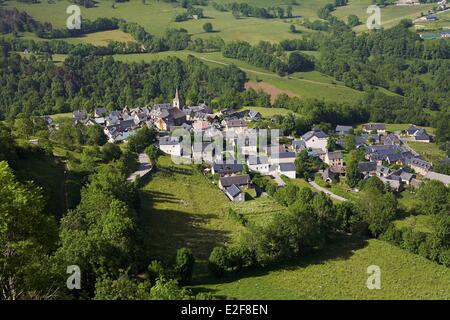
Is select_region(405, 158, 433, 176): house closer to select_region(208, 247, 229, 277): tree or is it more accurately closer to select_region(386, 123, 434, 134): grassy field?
select_region(386, 123, 434, 134): grassy field

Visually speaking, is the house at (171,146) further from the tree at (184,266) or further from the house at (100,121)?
the tree at (184,266)

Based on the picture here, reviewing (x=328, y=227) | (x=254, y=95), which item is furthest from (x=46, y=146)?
(x=254, y=95)

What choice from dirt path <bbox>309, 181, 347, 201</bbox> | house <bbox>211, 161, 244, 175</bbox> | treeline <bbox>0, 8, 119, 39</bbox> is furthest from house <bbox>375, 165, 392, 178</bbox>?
treeline <bbox>0, 8, 119, 39</bbox>

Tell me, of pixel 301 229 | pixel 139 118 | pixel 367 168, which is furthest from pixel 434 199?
pixel 139 118

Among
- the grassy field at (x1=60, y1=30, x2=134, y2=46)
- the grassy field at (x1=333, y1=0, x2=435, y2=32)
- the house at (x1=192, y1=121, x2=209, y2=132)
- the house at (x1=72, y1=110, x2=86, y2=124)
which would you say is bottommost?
the house at (x1=192, y1=121, x2=209, y2=132)

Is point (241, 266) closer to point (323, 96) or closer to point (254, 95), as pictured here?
point (254, 95)

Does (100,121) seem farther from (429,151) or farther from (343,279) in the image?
(343,279)
